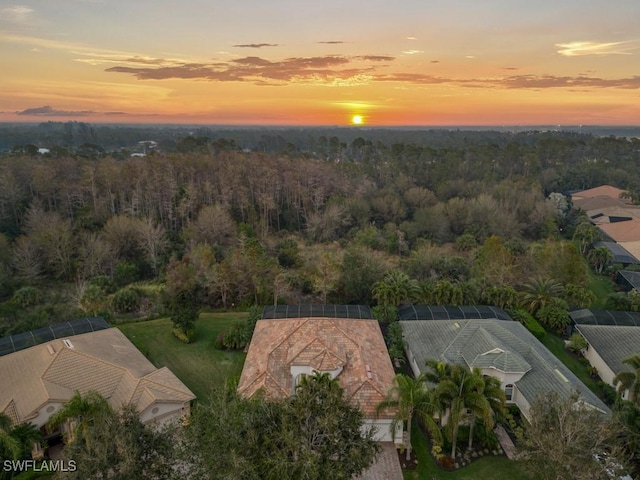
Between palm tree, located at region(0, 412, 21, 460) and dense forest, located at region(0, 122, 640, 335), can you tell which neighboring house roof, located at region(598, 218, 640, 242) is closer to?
dense forest, located at region(0, 122, 640, 335)

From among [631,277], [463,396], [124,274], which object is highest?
[463,396]

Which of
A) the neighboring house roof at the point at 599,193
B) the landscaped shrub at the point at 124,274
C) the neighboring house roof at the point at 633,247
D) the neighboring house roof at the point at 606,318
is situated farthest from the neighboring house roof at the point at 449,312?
the neighboring house roof at the point at 599,193

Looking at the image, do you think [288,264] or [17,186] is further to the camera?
[17,186]

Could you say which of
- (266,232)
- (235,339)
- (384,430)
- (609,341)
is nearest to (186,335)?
(235,339)

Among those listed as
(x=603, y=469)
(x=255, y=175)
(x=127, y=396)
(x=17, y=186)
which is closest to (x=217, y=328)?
(x=127, y=396)

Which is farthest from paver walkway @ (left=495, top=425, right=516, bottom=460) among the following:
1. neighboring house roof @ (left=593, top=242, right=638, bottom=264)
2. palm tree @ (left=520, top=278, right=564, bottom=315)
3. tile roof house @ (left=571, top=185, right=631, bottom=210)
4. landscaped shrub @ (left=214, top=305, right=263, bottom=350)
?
tile roof house @ (left=571, top=185, right=631, bottom=210)

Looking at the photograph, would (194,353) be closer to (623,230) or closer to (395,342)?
(395,342)

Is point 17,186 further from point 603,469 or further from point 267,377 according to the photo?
point 603,469
